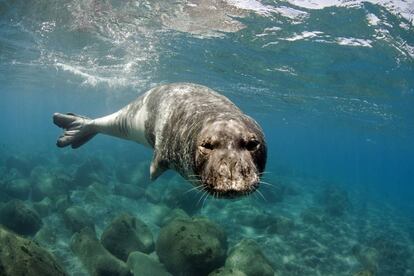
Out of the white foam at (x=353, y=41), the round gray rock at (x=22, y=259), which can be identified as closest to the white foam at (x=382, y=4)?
the white foam at (x=353, y=41)

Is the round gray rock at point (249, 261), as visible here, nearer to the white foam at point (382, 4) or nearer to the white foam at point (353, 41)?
the white foam at point (382, 4)

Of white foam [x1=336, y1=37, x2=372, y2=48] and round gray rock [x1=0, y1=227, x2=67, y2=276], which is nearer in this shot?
round gray rock [x1=0, y1=227, x2=67, y2=276]

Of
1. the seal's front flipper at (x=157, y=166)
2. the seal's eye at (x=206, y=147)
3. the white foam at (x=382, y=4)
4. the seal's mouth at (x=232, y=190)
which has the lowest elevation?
the seal's front flipper at (x=157, y=166)

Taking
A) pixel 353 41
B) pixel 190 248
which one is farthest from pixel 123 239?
pixel 353 41

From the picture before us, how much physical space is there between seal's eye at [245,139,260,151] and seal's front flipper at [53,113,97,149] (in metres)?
5.35

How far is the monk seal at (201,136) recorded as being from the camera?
3.02m

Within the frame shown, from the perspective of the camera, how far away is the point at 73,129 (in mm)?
8047

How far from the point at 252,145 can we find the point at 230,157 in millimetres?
430

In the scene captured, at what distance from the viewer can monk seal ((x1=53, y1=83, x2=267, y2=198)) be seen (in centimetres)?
302

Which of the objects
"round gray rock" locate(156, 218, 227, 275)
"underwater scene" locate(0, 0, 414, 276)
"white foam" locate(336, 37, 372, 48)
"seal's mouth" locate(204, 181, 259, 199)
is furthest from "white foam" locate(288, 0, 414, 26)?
"seal's mouth" locate(204, 181, 259, 199)

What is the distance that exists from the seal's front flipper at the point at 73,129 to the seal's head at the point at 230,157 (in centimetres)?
499

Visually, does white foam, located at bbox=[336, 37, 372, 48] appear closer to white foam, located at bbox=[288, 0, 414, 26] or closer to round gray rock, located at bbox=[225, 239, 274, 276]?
white foam, located at bbox=[288, 0, 414, 26]

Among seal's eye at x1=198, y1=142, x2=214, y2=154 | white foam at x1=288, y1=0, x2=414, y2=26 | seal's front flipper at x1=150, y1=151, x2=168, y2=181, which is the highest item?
white foam at x1=288, y1=0, x2=414, y2=26

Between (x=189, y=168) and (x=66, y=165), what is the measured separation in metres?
24.7
